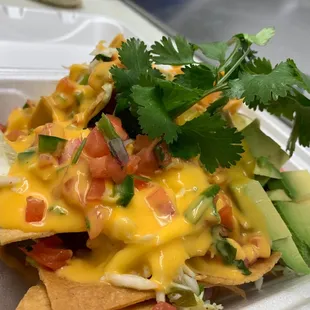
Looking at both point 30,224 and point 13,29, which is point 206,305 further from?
point 13,29

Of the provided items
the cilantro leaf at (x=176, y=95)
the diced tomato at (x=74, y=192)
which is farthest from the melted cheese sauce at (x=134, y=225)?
the cilantro leaf at (x=176, y=95)

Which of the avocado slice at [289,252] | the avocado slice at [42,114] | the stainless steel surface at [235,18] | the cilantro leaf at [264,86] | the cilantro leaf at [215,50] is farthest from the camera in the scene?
the stainless steel surface at [235,18]

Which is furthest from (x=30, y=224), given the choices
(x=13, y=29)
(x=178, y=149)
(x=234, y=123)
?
(x=13, y=29)

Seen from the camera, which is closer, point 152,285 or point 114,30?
point 152,285

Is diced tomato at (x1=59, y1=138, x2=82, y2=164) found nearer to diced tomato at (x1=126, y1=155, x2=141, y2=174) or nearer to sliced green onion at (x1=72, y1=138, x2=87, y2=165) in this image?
sliced green onion at (x1=72, y1=138, x2=87, y2=165)

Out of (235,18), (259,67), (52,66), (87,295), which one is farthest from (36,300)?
(235,18)

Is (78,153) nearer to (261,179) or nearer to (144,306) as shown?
(144,306)

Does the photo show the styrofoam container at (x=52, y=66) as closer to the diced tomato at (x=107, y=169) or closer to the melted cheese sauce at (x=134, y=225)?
the melted cheese sauce at (x=134, y=225)
